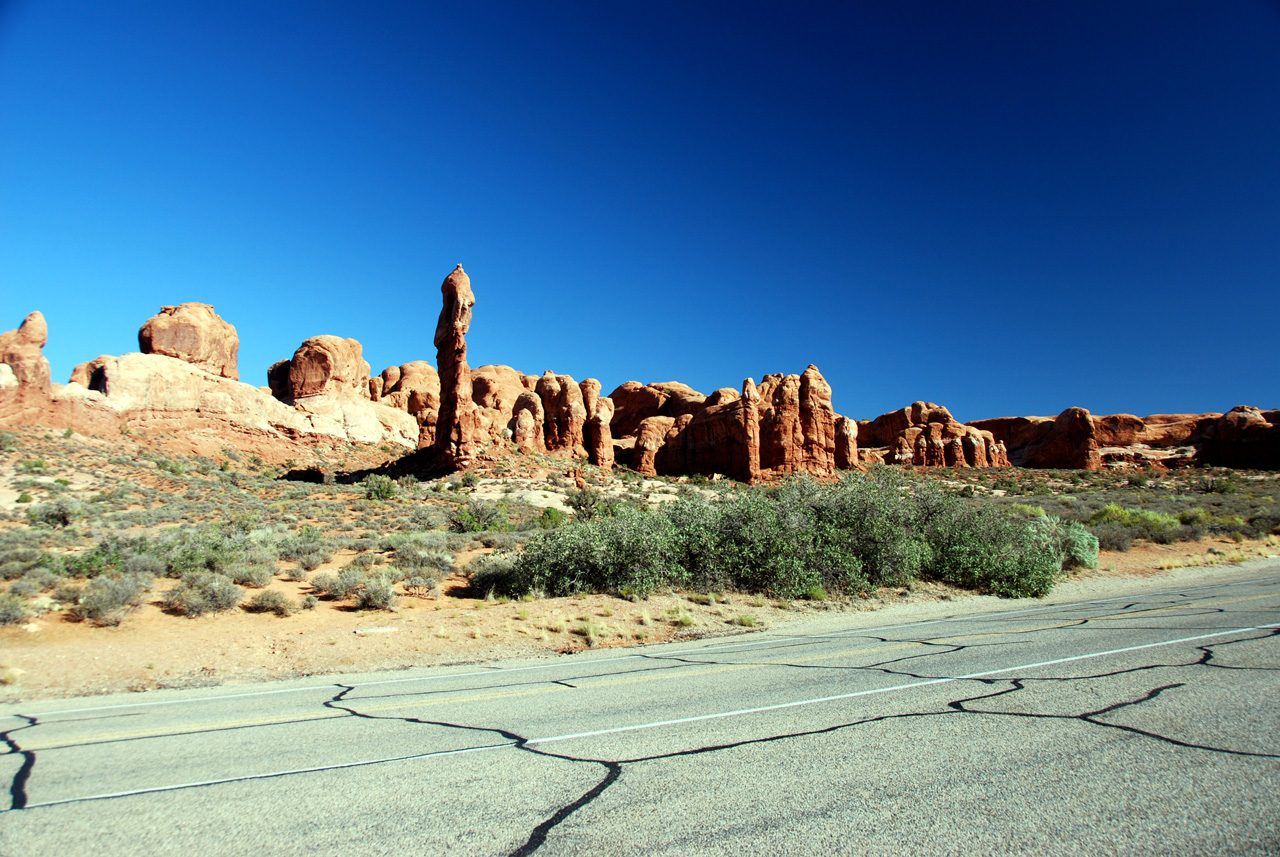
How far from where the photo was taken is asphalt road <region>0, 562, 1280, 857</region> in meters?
3.17

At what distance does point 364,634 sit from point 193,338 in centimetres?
5486

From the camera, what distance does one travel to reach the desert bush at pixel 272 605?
1384cm

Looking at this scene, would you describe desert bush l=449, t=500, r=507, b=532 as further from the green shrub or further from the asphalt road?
the asphalt road

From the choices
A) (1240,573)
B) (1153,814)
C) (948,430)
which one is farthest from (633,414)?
(1153,814)

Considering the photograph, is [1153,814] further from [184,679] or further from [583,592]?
[583,592]

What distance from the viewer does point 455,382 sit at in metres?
46.3

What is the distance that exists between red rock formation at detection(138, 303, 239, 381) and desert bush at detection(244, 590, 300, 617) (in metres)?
49.7

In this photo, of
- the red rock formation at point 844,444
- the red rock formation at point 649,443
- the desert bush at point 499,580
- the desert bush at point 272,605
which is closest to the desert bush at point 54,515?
the desert bush at point 272,605

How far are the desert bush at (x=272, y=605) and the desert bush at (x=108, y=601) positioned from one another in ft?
6.90

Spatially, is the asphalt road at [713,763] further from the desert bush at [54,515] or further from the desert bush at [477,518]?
the desert bush at [54,515]

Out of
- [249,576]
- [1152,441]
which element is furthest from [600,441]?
[1152,441]

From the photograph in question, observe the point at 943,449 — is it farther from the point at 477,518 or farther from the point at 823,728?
the point at 823,728

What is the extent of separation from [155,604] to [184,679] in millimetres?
5408

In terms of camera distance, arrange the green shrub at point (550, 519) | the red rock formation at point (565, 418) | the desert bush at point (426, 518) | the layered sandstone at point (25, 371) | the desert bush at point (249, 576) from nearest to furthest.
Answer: the desert bush at point (249, 576)
the desert bush at point (426, 518)
the green shrub at point (550, 519)
the layered sandstone at point (25, 371)
the red rock formation at point (565, 418)
